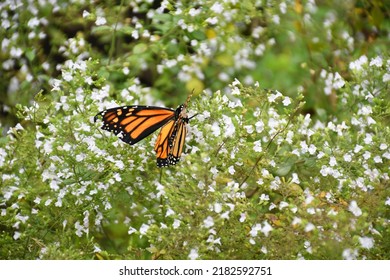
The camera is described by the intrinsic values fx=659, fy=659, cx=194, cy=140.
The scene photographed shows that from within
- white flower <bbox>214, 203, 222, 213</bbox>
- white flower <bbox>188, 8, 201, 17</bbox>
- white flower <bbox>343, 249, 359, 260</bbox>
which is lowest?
white flower <bbox>343, 249, 359, 260</bbox>

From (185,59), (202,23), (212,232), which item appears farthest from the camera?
(185,59)

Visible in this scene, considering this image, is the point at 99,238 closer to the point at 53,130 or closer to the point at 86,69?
the point at 53,130

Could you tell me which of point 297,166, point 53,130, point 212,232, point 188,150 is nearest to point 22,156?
point 53,130

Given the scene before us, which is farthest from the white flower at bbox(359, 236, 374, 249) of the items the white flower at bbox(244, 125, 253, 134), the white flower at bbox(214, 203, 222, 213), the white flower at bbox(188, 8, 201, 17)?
the white flower at bbox(188, 8, 201, 17)

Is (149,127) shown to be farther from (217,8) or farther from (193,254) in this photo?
(217,8)

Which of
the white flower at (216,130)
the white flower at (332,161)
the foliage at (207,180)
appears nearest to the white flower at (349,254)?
Answer: the foliage at (207,180)

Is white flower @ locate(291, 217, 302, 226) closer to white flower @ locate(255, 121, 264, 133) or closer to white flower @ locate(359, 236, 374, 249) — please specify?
white flower @ locate(359, 236, 374, 249)

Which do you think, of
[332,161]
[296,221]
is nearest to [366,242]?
[296,221]

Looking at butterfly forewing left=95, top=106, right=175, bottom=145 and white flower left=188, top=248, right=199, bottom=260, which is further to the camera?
butterfly forewing left=95, top=106, right=175, bottom=145
